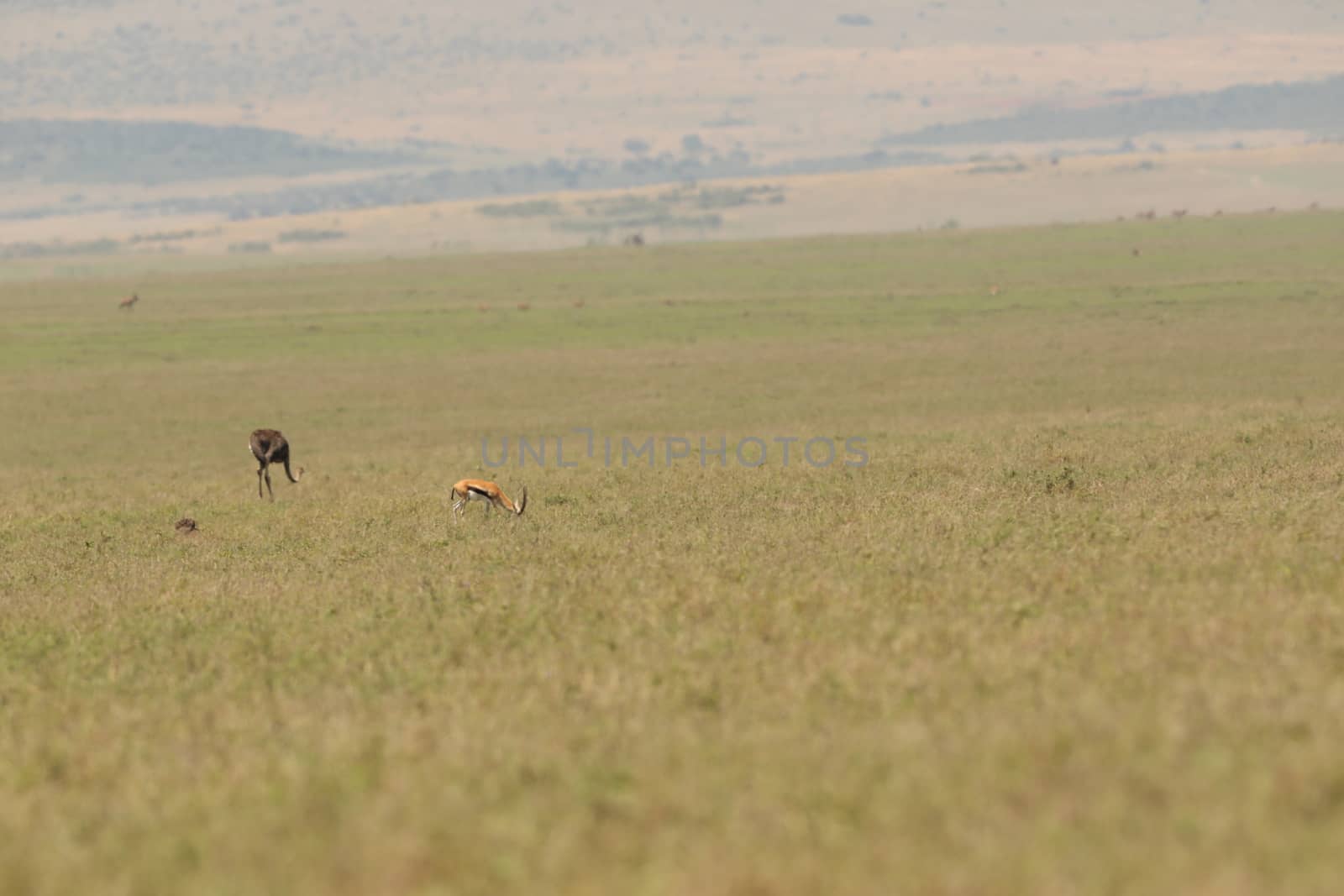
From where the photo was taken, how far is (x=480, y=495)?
2080cm

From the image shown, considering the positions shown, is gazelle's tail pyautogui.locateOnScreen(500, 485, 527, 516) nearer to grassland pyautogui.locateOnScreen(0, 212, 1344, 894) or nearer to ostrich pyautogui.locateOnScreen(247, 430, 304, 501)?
grassland pyautogui.locateOnScreen(0, 212, 1344, 894)

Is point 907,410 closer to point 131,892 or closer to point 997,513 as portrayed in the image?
point 997,513

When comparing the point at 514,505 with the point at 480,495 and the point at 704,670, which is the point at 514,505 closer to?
the point at 480,495

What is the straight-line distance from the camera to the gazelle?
20.7m

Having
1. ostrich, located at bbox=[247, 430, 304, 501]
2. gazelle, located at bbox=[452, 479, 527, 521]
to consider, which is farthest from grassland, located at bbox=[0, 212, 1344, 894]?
ostrich, located at bbox=[247, 430, 304, 501]

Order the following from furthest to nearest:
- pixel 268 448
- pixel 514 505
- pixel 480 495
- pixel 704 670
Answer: pixel 268 448
pixel 514 505
pixel 480 495
pixel 704 670

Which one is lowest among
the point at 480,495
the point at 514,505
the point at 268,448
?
the point at 514,505

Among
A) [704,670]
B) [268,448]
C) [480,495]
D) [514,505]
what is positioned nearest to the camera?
[704,670]

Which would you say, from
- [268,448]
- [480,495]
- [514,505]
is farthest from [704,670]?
[268,448]

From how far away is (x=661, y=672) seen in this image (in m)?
11.6

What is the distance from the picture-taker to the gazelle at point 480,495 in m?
20.7

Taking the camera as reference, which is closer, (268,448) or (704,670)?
Answer: (704,670)

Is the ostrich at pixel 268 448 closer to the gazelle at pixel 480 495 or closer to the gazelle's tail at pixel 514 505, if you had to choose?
the gazelle at pixel 480 495

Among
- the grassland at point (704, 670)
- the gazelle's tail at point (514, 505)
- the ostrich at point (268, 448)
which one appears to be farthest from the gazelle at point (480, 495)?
the ostrich at point (268, 448)
